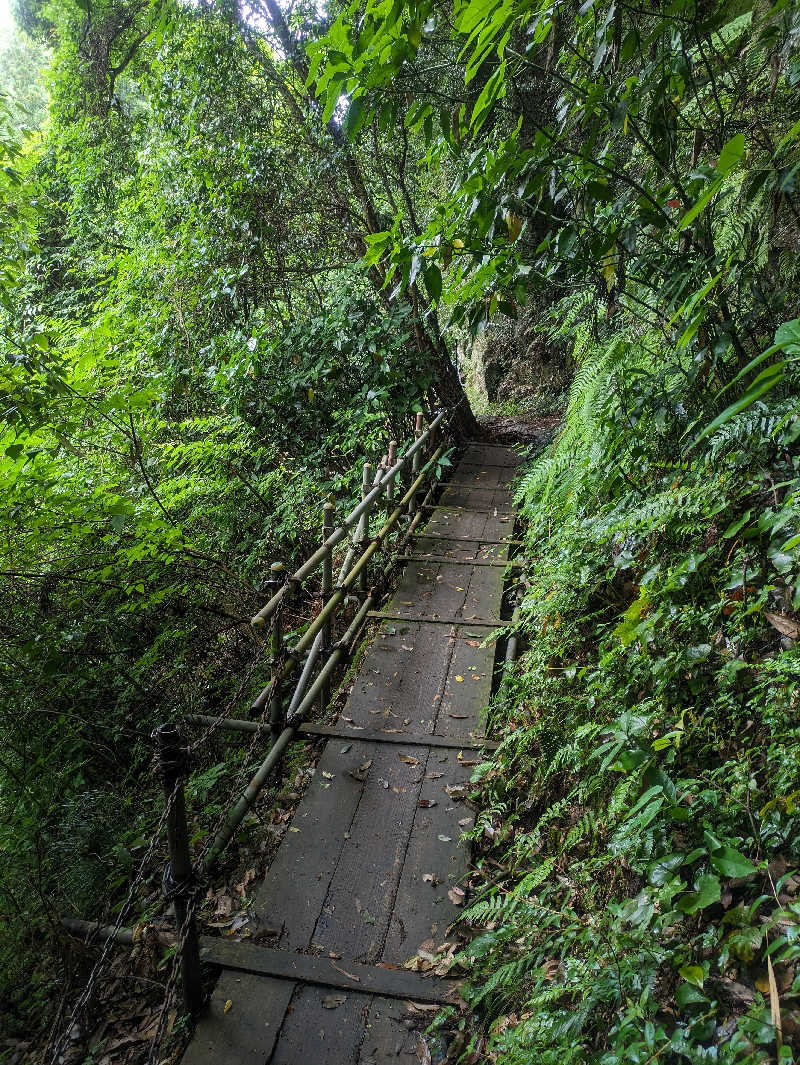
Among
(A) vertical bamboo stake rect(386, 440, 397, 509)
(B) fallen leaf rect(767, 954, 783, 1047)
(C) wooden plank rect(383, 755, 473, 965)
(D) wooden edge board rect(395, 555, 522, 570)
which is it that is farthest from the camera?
(A) vertical bamboo stake rect(386, 440, 397, 509)

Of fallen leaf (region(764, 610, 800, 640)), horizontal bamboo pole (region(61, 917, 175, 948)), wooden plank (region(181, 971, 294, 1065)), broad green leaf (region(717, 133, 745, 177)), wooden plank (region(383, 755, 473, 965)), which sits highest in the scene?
broad green leaf (region(717, 133, 745, 177))

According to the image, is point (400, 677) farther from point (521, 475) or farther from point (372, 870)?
point (521, 475)

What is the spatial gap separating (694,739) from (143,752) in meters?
4.12

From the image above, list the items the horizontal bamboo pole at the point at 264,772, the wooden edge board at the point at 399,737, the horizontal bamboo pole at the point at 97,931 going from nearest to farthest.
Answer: the horizontal bamboo pole at the point at 264,772
the horizontal bamboo pole at the point at 97,931
the wooden edge board at the point at 399,737

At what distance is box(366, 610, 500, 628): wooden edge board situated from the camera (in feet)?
15.9

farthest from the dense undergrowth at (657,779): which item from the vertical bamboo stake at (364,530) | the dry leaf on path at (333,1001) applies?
the vertical bamboo stake at (364,530)

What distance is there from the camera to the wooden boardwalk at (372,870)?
94.1 inches

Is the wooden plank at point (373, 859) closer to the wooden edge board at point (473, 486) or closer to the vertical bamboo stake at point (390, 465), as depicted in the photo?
the vertical bamboo stake at point (390, 465)

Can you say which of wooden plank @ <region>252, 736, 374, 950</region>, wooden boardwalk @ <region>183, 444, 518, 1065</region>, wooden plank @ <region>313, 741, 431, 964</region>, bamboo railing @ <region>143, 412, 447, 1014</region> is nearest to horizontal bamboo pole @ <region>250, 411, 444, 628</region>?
bamboo railing @ <region>143, 412, 447, 1014</region>

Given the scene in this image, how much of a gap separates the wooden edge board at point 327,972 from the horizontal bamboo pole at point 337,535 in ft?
4.53

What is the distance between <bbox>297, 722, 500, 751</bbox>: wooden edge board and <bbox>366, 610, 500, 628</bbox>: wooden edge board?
1196mm

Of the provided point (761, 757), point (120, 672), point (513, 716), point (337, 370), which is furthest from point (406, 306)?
point (761, 757)

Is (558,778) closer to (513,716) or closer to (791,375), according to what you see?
(513,716)

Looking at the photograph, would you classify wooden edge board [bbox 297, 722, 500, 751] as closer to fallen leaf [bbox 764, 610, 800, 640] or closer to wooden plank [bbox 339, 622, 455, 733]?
wooden plank [bbox 339, 622, 455, 733]
